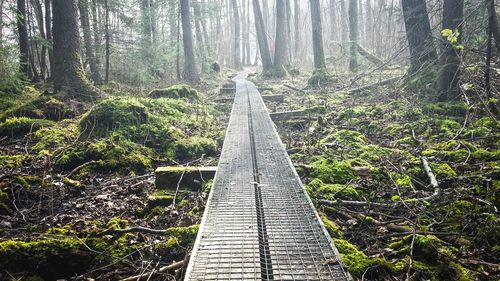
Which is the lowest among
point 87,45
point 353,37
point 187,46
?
point 87,45

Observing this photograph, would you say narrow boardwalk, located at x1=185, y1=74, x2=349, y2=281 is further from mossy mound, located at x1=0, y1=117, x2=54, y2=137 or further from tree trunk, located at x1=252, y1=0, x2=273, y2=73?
tree trunk, located at x1=252, y1=0, x2=273, y2=73

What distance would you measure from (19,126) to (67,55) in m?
2.74

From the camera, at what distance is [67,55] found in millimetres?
8844

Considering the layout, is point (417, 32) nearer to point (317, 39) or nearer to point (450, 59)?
point (450, 59)

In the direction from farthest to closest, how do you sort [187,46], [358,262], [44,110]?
[187,46]
[44,110]
[358,262]

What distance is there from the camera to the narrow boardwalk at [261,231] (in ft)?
7.78

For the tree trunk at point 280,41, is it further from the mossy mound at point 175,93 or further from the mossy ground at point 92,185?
the mossy ground at point 92,185

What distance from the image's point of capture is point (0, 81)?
9188mm

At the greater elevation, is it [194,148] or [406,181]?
[194,148]

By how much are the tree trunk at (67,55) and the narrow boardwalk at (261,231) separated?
6108mm

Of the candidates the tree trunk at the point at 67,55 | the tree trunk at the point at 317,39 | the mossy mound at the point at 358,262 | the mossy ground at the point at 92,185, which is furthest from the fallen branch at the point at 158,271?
the tree trunk at the point at 317,39

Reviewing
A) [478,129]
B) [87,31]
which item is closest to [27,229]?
[478,129]

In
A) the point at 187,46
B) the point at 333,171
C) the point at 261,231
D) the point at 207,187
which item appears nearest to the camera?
the point at 261,231

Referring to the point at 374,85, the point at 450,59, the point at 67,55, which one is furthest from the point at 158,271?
the point at 374,85
